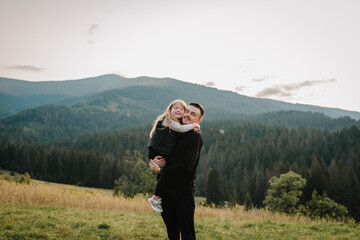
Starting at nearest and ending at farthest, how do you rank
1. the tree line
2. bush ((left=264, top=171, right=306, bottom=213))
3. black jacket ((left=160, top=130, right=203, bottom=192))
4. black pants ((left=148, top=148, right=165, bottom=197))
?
1. black jacket ((left=160, top=130, right=203, bottom=192))
2. black pants ((left=148, top=148, right=165, bottom=197))
3. bush ((left=264, top=171, right=306, bottom=213))
4. the tree line

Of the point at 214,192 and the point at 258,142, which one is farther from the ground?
the point at 258,142

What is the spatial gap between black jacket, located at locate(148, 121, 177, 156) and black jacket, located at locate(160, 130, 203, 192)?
91 mm

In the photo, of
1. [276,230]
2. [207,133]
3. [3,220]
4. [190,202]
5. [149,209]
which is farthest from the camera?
[207,133]

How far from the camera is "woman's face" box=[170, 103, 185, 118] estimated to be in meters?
4.40

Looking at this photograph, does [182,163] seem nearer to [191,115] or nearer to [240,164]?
[191,115]

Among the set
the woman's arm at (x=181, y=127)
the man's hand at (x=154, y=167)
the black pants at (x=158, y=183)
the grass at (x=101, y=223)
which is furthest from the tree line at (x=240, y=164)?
the woman's arm at (x=181, y=127)

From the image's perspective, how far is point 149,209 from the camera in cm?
1030

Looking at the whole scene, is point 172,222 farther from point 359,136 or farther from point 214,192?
point 359,136

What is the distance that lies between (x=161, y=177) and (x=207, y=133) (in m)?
134

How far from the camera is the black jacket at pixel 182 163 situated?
409 centimetres

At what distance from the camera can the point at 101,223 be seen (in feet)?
23.0

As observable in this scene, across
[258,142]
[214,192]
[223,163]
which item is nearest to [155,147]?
[214,192]

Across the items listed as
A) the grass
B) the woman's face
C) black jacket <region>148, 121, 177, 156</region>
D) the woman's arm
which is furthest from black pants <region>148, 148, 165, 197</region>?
the grass

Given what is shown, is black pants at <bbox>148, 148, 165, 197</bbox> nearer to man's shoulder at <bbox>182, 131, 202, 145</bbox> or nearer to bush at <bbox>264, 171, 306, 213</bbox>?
man's shoulder at <bbox>182, 131, 202, 145</bbox>
